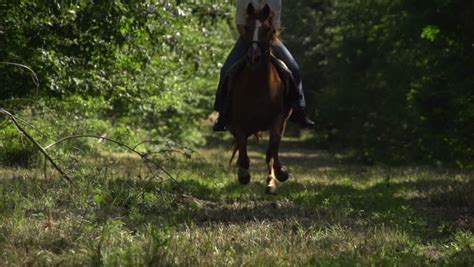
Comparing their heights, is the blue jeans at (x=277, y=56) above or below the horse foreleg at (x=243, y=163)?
above

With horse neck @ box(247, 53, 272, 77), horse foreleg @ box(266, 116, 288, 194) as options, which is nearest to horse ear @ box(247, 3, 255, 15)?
horse neck @ box(247, 53, 272, 77)

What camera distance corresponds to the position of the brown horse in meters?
12.4

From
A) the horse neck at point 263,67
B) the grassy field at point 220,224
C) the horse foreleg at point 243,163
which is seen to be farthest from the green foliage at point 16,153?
the horse neck at point 263,67

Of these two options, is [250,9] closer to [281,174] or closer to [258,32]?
[258,32]

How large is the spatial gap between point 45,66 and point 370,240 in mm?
9930

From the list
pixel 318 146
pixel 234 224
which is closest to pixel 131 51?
pixel 234 224

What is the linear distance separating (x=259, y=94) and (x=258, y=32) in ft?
3.43

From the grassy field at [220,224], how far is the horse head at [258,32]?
2143 mm

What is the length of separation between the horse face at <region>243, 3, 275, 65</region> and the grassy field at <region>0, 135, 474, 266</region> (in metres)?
2.15

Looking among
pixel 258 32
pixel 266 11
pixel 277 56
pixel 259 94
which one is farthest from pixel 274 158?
pixel 266 11

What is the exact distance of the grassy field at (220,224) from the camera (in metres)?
7.03

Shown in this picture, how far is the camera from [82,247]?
6.96 meters

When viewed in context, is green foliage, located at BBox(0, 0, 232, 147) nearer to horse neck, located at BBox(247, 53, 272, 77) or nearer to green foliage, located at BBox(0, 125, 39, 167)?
green foliage, located at BBox(0, 125, 39, 167)

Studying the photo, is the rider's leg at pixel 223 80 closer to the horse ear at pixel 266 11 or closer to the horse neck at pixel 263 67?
the horse neck at pixel 263 67
